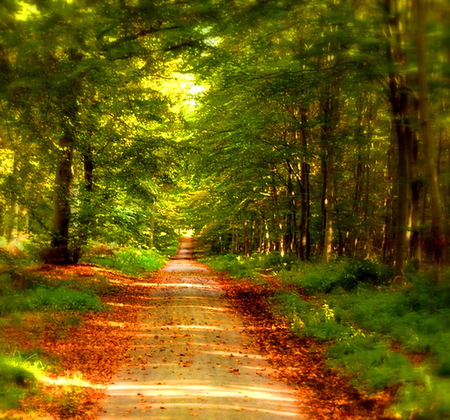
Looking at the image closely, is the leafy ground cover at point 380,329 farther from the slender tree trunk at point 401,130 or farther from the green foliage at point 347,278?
the slender tree trunk at point 401,130

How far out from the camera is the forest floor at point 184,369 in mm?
6613

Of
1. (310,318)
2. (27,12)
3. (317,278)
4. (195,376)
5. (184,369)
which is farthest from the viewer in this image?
(317,278)

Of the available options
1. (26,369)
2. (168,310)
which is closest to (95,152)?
(168,310)

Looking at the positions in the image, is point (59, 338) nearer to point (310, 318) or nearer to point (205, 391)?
point (205, 391)

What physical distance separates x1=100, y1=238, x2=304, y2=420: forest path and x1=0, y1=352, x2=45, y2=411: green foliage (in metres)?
1.13

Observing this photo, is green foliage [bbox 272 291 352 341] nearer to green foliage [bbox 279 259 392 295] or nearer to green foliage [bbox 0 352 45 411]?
green foliage [bbox 279 259 392 295]

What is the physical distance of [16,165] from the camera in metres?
12.8

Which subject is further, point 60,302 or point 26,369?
point 60,302

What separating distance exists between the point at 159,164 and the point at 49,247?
228 inches

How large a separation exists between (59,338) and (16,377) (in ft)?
9.91

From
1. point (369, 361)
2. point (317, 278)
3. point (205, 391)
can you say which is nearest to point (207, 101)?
point (317, 278)

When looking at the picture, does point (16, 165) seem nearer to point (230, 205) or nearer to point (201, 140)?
point (201, 140)

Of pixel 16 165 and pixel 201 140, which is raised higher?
pixel 201 140

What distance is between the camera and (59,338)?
998 cm
